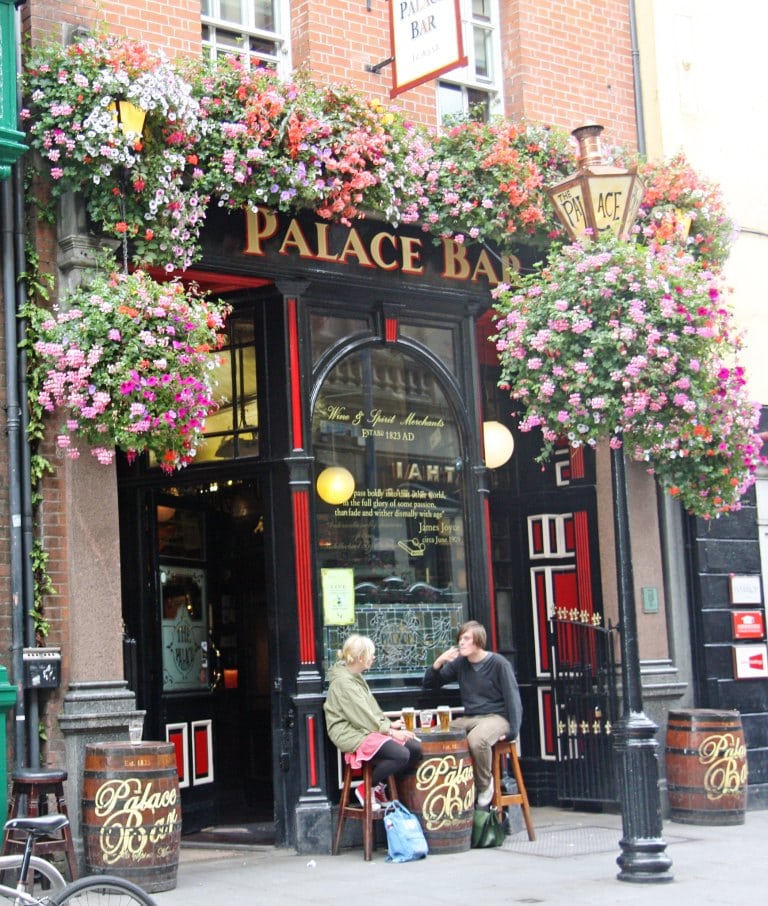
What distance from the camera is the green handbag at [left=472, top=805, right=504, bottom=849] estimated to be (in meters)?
9.75

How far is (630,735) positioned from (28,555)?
385 cm

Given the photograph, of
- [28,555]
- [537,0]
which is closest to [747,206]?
[537,0]

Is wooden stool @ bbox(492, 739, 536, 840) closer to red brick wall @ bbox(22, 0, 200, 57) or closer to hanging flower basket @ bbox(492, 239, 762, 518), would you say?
hanging flower basket @ bbox(492, 239, 762, 518)

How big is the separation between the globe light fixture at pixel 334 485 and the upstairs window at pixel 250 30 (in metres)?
3.19

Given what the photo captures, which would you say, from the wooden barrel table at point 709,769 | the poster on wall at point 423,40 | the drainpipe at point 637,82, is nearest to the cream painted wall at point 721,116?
the drainpipe at point 637,82

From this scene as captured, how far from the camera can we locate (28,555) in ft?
28.0

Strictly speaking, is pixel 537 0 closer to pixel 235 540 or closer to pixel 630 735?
pixel 235 540

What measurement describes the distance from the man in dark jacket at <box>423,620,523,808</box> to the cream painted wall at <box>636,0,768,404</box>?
437 cm

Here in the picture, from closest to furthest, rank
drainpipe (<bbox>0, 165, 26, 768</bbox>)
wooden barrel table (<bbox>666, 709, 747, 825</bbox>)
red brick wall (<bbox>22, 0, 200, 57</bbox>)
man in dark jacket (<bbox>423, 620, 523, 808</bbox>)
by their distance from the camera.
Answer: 1. drainpipe (<bbox>0, 165, 26, 768</bbox>)
2. red brick wall (<bbox>22, 0, 200, 57</bbox>)
3. man in dark jacket (<bbox>423, 620, 523, 808</bbox>)
4. wooden barrel table (<bbox>666, 709, 747, 825</bbox>)

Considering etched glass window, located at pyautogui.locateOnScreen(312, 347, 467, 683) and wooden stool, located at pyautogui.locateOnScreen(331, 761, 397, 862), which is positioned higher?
etched glass window, located at pyautogui.locateOnScreen(312, 347, 467, 683)

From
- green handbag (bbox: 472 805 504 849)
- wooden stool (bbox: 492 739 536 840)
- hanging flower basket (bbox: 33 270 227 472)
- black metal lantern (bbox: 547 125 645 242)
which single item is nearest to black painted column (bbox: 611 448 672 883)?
green handbag (bbox: 472 805 504 849)

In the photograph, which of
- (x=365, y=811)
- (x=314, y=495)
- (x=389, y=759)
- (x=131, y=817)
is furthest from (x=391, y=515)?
(x=131, y=817)

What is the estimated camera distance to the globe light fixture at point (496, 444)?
37.6 feet

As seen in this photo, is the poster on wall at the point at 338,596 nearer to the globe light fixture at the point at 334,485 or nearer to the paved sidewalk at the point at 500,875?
the globe light fixture at the point at 334,485
